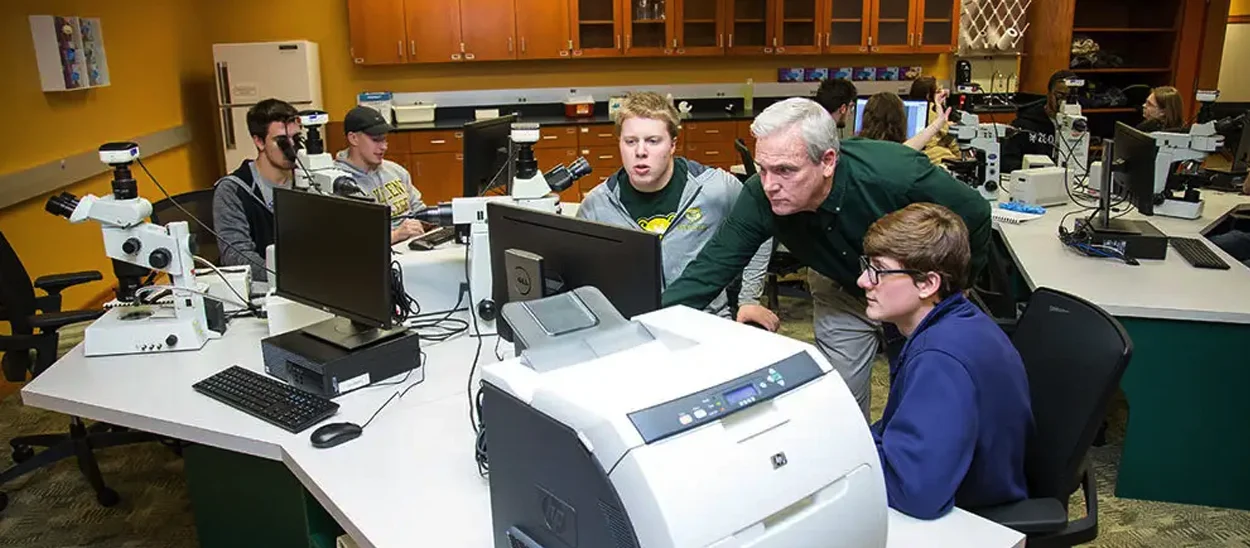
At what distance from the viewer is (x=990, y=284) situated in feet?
10.7

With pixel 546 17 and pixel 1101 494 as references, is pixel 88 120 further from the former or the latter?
pixel 1101 494

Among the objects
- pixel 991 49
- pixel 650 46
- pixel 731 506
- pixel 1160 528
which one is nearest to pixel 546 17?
pixel 650 46

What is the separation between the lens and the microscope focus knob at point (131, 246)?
7.36 ft

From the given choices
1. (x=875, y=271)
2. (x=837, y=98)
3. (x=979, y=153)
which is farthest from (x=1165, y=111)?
(x=875, y=271)

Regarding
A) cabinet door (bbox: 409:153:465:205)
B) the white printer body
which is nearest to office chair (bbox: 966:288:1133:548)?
the white printer body

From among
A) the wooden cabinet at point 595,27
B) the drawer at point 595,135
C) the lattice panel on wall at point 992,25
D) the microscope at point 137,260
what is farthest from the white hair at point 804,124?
the lattice panel on wall at point 992,25

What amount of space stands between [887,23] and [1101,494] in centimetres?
518

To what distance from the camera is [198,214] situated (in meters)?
3.47

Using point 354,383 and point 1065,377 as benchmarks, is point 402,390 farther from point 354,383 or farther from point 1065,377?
point 1065,377

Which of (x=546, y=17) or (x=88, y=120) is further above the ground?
(x=546, y=17)

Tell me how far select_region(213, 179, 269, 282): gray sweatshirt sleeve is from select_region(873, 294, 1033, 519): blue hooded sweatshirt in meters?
2.37

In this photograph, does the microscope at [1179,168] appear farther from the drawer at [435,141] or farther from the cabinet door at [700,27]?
the drawer at [435,141]

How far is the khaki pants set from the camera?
250cm

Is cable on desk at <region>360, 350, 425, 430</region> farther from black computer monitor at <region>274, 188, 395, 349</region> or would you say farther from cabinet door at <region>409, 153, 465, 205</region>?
cabinet door at <region>409, 153, 465, 205</region>
